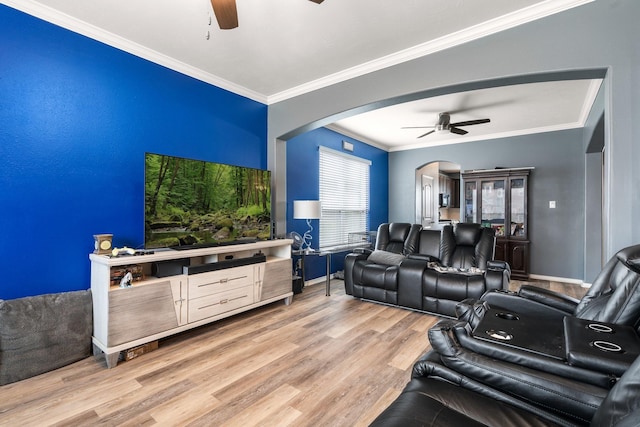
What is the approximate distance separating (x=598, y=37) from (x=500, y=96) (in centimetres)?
204

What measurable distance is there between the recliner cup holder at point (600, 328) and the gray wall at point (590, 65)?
3.57 feet

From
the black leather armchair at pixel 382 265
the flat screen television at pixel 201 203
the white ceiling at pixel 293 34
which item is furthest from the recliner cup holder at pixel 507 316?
the flat screen television at pixel 201 203

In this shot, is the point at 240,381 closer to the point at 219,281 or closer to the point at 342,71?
the point at 219,281

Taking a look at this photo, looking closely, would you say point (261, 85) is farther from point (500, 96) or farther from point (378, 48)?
point (500, 96)

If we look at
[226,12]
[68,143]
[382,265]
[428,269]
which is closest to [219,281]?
[68,143]

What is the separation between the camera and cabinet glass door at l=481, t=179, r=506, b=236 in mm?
5742

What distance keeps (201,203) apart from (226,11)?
1.83m

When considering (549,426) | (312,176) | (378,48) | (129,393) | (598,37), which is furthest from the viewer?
(312,176)

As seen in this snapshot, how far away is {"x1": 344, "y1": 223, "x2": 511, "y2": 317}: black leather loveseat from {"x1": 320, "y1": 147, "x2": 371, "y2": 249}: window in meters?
1.21

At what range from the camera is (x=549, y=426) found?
41.1 inches

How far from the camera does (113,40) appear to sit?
277cm

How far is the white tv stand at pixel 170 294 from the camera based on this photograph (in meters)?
2.36

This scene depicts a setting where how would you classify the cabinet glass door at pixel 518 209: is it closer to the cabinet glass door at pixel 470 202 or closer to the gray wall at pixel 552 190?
the gray wall at pixel 552 190

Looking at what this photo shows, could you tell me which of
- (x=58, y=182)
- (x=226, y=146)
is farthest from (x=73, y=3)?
(x=226, y=146)
